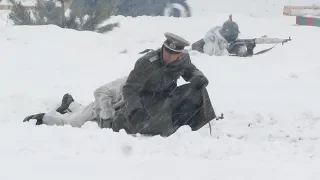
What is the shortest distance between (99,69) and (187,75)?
4901mm

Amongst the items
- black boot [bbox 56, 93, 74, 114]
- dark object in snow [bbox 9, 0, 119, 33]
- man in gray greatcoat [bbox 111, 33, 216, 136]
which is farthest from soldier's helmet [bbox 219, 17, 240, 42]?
man in gray greatcoat [bbox 111, 33, 216, 136]

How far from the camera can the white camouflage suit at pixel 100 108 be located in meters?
6.09

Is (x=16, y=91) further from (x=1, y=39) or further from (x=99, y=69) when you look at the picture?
(x=1, y=39)

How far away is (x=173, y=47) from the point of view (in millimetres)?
5637

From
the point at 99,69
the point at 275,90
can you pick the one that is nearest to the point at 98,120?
the point at 275,90

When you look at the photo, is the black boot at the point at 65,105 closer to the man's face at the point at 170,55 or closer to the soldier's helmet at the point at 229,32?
the man's face at the point at 170,55

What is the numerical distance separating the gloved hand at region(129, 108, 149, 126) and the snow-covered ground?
412 millimetres

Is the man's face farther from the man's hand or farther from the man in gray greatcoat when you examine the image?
the man's hand

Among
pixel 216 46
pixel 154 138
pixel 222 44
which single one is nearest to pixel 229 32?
pixel 222 44

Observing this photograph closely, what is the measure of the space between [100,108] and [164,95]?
2.15 ft

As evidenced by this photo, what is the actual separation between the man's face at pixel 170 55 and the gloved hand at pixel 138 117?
53 cm

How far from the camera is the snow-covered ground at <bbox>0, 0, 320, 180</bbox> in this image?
3.85 metres

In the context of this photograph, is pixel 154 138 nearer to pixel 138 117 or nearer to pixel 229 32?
pixel 138 117

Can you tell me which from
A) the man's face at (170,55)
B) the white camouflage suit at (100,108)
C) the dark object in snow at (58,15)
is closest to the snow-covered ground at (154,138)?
the white camouflage suit at (100,108)
